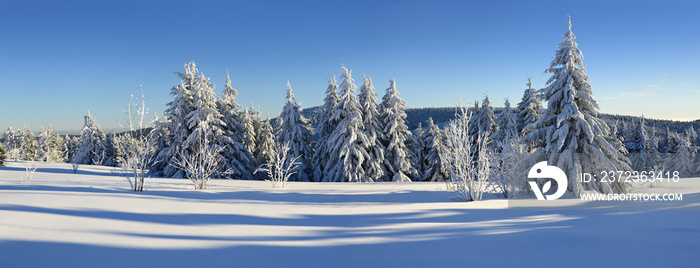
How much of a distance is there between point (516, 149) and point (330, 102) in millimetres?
17672

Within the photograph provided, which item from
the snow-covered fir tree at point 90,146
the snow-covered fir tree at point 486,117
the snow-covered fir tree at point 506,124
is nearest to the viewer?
the snow-covered fir tree at point 506,124

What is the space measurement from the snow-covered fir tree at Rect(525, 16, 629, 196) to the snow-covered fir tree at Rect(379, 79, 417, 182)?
1402 cm

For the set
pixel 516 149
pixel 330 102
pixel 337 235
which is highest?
pixel 330 102

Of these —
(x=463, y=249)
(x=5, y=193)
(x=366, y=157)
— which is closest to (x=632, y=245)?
(x=463, y=249)

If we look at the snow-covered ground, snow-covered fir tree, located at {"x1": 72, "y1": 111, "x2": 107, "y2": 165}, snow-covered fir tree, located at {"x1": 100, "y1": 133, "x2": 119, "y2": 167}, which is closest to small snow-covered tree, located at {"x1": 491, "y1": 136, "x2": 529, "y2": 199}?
the snow-covered ground

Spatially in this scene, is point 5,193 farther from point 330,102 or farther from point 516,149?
point 330,102

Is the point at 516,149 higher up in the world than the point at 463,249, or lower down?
higher up

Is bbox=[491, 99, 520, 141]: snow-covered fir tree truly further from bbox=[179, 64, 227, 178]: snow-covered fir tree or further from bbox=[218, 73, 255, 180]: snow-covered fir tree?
bbox=[179, 64, 227, 178]: snow-covered fir tree

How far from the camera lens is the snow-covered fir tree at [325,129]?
26.6m

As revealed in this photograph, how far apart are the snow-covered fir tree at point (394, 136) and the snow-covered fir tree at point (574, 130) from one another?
14023mm

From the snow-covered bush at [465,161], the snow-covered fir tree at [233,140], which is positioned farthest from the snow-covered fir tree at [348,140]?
the snow-covered bush at [465,161]

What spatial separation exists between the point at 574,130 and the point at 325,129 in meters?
18.9

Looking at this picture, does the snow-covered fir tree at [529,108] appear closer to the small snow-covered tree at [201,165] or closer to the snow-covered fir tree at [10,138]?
the small snow-covered tree at [201,165]

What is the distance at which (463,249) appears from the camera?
13.7ft
